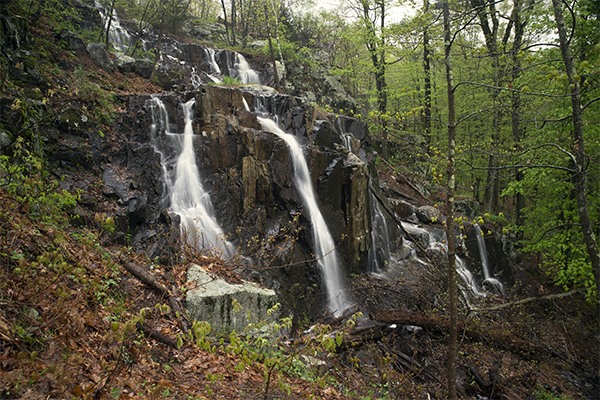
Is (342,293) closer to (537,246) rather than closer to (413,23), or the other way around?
(537,246)

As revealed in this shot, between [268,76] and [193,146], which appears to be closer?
[193,146]

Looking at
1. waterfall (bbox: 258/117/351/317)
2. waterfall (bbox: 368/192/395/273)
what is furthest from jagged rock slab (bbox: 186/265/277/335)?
waterfall (bbox: 368/192/395/273)

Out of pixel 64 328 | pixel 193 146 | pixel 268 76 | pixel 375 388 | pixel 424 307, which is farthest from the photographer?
pixel 268 76

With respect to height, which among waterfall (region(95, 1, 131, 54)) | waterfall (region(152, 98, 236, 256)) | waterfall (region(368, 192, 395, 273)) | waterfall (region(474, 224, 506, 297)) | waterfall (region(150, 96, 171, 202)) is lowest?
waterfall (region(474, 224, 506, 297))

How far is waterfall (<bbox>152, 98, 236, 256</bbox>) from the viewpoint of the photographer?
8508 millimetres

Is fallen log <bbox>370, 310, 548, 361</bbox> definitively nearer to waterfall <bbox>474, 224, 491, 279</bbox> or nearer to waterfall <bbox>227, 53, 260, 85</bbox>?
waterfall <bbox>474, 224, 491, 279</bbox>

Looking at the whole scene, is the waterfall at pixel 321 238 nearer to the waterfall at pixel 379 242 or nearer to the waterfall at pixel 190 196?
the waterfall at pixel 379 242

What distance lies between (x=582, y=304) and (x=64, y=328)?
13.8 metres

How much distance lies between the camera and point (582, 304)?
397 inches

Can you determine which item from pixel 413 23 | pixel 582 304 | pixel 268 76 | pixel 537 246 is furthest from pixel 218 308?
pixel 268 76

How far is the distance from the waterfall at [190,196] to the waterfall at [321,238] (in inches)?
112

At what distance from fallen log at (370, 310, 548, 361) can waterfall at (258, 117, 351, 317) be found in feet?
7.25

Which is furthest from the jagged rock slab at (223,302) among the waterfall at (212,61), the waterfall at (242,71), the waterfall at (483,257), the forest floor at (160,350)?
the waterfall at (212,61)

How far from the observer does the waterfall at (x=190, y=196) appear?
851 centimetres
